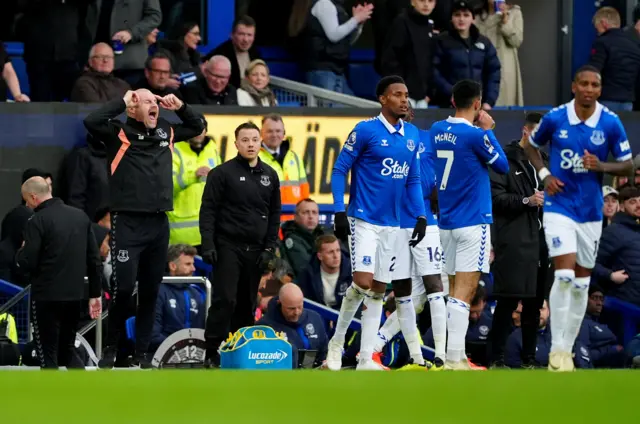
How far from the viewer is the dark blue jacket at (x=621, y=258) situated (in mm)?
16531

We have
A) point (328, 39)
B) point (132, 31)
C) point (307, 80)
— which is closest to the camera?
point (132, 31)

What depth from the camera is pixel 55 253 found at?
1357 centimetres

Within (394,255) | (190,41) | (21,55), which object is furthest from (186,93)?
(394,255)

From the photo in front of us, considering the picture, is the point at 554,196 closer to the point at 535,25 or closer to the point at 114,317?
the point at 114,317

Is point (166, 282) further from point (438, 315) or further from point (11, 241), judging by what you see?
point (438, 315)

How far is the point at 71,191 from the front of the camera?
1650 cm

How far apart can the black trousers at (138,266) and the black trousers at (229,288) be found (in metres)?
0.65

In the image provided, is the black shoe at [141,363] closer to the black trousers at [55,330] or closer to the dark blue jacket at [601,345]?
the black trousers at [55,330]

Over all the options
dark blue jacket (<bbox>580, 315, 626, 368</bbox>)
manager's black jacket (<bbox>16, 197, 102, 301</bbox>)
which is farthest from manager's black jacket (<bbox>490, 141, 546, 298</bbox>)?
manager's black jacket (<bbox>16, 197, 102, 301</bbox>)

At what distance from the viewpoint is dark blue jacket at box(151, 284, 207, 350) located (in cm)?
1484

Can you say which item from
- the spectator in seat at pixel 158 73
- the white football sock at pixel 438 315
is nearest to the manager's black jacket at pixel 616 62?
the spectator in seat at pixel 158 73

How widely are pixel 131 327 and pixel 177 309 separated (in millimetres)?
563

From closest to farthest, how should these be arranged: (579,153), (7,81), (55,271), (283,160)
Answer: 1. (579,153)
2. (55,271)
3. (283,160)
4. (7,81)

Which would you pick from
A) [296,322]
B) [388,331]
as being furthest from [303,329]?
[388,331]
